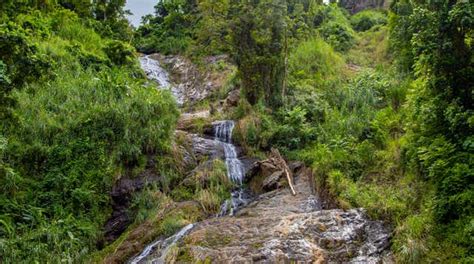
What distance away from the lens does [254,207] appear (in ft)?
30.8

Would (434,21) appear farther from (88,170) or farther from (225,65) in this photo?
(225,65)

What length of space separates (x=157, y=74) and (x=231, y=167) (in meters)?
12.7

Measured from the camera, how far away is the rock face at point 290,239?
22.0ft

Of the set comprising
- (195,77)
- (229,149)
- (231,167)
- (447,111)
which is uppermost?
(195,77)

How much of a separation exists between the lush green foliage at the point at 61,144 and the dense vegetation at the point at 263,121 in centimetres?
3

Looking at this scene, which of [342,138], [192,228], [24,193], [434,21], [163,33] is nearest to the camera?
[434,21]

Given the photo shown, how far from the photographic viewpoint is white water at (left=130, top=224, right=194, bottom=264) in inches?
293

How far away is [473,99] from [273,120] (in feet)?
23.8

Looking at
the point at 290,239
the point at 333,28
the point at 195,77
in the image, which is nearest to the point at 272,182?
the point at 290,239

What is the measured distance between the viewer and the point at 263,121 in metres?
13.3

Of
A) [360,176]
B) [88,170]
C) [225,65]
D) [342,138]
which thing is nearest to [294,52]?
[225,65]

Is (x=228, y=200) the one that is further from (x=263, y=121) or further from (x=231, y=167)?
(x=263, y=121)

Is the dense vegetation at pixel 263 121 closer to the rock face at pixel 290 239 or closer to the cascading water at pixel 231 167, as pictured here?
the cascading water at pixel 231 167

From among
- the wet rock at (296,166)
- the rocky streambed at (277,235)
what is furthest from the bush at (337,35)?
the rocky streambed at (277,235)
